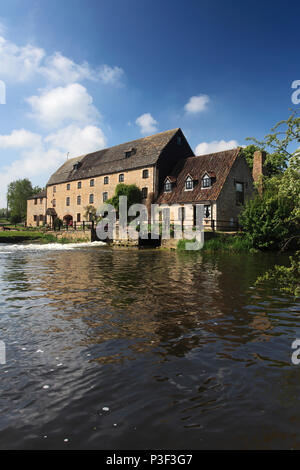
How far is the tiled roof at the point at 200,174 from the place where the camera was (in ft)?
104

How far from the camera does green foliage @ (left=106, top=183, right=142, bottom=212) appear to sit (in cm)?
3762

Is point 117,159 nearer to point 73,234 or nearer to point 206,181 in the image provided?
point 73,234

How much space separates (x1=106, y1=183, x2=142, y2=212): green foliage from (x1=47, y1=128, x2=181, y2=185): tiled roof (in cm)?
324

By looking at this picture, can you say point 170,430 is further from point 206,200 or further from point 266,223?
point 206,200

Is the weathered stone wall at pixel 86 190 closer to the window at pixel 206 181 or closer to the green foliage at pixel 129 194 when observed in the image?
the green foliage at pixel 129 194

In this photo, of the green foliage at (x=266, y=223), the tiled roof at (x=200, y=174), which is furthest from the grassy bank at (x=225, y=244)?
the tiled roof at (x=200, y=174)

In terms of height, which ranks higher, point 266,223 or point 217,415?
point 266,223

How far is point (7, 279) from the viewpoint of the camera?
10.7m

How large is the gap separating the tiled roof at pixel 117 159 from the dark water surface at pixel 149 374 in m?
32.8

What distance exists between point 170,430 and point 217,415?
1.67 feet

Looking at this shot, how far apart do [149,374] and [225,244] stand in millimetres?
21771

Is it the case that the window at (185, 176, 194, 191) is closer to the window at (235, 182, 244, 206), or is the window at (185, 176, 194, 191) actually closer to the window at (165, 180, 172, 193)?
the window at (165, 180, 172, 193)

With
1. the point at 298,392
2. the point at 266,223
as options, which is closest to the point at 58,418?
the point at 298,392
